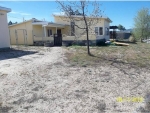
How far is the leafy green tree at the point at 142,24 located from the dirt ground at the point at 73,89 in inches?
886

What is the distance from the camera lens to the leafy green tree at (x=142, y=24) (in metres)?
25.5

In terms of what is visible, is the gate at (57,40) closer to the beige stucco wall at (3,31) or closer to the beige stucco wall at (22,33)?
the beige stucco wall at (22,33)

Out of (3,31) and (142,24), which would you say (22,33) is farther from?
(142,24)

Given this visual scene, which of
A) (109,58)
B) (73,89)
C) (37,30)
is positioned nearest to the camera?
(73,89)

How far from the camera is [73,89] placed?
426 cm

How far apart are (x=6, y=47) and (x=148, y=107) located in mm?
11611

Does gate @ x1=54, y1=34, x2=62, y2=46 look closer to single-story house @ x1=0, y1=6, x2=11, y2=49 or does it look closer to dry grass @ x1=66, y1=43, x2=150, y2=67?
single-story house @ x1=0, y1=6, x2=11, y2=49

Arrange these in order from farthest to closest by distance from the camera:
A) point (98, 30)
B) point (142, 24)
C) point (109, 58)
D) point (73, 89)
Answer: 1. point (142, 24)
2. point (98, 30)
3. point (109, 58)
4. point (73, 89)

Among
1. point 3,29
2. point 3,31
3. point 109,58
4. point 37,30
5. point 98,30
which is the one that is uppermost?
point 37,30

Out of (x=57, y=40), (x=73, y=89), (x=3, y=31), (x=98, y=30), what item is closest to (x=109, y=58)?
(x=73, y=89)

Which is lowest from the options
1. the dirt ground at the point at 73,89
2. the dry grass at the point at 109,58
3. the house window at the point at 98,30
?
the dirt ground at the point at 73,89

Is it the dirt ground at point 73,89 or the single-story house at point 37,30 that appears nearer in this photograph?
the dirt ground at point 73,89

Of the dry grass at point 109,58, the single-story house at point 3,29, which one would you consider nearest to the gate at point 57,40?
the single-story house at point 3,29

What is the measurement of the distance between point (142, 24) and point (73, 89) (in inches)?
1005
